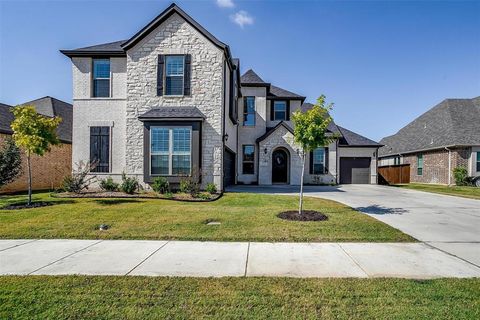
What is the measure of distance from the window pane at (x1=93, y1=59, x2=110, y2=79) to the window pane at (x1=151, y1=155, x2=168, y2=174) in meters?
5.48

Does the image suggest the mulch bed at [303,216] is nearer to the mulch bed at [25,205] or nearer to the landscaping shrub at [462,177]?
the mulch bed at [25,205]

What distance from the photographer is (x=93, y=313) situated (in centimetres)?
303

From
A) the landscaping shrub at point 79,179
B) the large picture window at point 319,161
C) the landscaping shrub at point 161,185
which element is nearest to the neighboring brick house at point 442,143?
the large picture window at point 319,161

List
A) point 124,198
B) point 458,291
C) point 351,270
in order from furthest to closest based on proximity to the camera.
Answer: point 124,198
point 351,270
point 458,291

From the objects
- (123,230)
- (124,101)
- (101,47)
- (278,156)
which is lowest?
(123,230)

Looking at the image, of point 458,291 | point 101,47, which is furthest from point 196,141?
point 458,291

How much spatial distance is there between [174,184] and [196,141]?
238 cm

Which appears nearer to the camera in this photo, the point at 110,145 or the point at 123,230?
the point at 123,230

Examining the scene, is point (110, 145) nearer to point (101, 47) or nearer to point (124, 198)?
point (124, 198)

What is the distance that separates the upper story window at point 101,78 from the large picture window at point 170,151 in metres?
3.88

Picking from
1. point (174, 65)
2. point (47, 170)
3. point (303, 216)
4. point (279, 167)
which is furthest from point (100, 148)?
point (279, 167)

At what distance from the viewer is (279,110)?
70.0 ft

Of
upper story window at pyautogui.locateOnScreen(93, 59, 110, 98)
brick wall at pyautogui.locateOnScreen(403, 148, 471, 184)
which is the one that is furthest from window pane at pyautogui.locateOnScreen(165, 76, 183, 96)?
brick wall at pyautogui.locateOnScreen(403, 148, 471, 184)

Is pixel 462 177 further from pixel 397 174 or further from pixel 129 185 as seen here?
pixel 129 185
